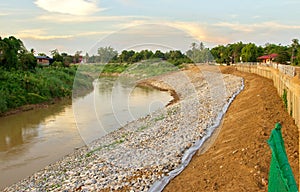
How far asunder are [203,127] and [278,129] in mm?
11126

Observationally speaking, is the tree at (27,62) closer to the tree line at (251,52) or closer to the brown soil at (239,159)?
the tree line at (251,52)

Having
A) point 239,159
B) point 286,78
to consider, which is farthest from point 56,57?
point 239,159

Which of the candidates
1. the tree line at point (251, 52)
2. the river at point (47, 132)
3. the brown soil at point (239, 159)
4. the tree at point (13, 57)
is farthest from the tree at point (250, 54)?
the brown soil at point (239, 159)

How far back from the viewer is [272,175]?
291 cm

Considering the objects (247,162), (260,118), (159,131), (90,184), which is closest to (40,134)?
(159,131)

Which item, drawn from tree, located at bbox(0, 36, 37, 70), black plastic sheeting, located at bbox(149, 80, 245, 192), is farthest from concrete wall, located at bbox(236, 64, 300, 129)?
tree, located at bbox(0, 36, 37, 70)

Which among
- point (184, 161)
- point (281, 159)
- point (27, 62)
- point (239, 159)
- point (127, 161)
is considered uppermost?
point (27, 62)

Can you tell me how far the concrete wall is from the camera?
9129mm

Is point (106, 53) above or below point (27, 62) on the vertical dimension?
Result: below

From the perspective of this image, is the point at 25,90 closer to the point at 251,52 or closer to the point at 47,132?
the point at 47,132

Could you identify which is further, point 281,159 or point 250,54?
point 250,54

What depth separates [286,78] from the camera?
1249 cm

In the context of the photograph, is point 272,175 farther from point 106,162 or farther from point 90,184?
point 106,162

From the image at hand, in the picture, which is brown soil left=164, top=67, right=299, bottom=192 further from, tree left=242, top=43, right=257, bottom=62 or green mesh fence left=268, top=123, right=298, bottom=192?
tree left=242, top=43, right=257, bottom=62
